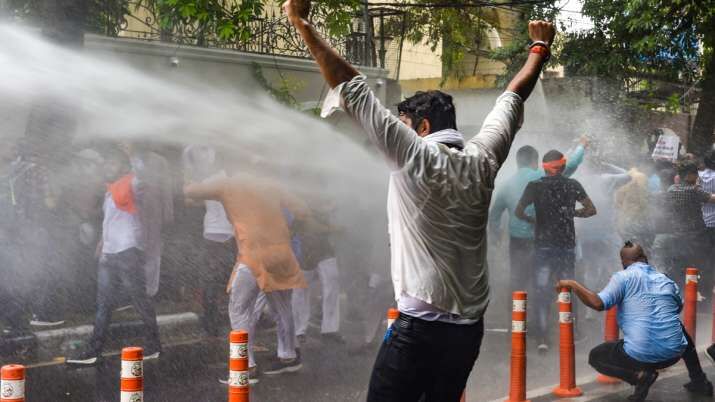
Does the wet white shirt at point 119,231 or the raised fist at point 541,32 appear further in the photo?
the wet white shirt at point 119,231

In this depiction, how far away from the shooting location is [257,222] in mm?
7977

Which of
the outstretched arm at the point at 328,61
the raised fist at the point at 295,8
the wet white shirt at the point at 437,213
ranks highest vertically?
the raised fist at the point at 295,8

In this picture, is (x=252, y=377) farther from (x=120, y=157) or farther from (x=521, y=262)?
(x=521, y=262)

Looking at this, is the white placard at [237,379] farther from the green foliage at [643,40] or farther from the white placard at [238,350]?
the green foliage at [643,40]

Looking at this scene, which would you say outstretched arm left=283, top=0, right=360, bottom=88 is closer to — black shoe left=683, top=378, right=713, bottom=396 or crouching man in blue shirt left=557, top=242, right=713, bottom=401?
crouching man in blue shirt left=557, top=242, right=713, bottom=401

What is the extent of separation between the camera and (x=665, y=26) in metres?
16.2

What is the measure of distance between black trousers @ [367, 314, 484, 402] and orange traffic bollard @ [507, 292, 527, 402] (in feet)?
9.99

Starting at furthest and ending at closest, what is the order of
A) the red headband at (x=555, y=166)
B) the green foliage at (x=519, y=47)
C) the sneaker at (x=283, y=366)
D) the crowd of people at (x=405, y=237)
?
Result: the green foliage at (x=519, y=47) < the red headband at (x=555, y=166) < the sneaker at (x=283, y=366) < the crowd of people at (x=405, y=237)

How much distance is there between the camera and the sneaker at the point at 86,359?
7.92m

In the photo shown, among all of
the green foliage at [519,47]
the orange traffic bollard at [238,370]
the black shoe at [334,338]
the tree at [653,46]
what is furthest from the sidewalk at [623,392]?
the green foliage at [519,47]

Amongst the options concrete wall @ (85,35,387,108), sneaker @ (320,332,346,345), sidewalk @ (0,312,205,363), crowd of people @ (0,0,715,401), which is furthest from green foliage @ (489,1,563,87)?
sidewalk @ (0,312,205,363)

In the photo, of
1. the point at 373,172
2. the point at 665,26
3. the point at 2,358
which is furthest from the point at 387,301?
the point at 665,26

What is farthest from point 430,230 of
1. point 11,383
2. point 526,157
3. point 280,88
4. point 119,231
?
point 280,88

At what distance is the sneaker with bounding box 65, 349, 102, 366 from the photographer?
7.92 metres
